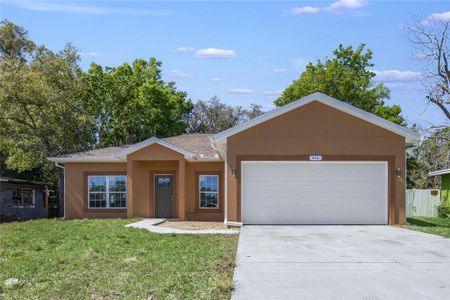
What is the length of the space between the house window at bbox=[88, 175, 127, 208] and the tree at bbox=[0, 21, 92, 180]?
7365mm

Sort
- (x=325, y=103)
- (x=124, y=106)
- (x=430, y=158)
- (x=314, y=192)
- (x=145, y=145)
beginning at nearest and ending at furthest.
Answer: (x=325, y=103) < (x=314, y=192) < (x=145, y=145) < (x=430, y=158) < (x=124, y=106)

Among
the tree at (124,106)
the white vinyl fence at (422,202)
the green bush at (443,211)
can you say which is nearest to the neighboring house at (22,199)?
the tree at (124,106)

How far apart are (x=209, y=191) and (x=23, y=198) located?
15546 millimetres

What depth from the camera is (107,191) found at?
2409 cm

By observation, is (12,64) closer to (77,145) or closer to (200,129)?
(77,145)

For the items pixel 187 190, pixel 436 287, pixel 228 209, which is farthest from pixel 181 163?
pixel 436 287

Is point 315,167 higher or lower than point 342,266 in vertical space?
higher

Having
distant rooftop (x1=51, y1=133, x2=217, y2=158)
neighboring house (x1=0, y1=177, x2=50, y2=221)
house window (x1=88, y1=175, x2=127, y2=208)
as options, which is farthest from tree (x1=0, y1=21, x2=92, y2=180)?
house window (x1=88, y1=175, x2=127, y2=208)

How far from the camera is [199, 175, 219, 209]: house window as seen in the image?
22.9m

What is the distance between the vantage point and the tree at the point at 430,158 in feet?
100

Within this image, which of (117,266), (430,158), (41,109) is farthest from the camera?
(430,158)

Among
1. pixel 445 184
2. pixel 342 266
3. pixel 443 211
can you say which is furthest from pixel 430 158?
pixel 342 266

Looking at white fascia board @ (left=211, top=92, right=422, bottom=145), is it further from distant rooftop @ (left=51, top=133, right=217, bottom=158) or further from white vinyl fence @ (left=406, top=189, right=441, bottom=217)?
white vinyl fence @ (left=406, top=189, right=441, bottom=217)

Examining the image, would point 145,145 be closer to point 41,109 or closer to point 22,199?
point 41,109
